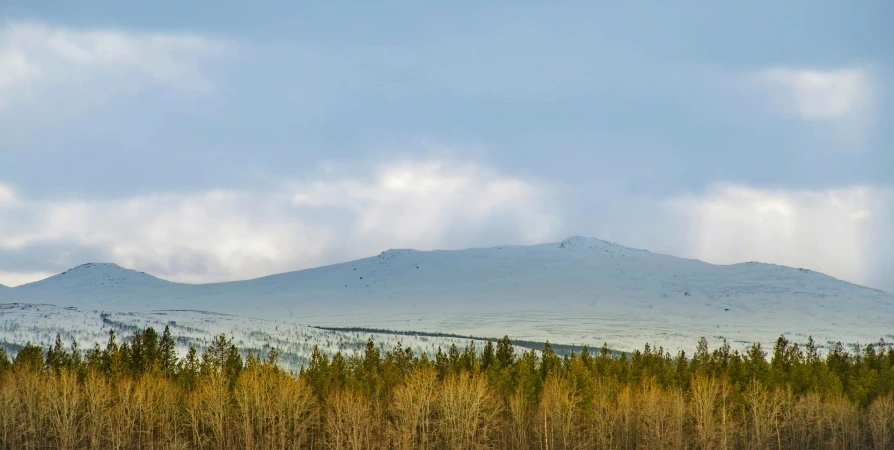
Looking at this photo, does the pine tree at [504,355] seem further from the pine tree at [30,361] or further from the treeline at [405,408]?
the pine tree at [30,361]

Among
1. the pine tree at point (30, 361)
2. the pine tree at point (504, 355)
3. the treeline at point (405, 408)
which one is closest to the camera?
the treeline at point (405, 408)

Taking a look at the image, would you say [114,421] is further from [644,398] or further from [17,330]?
[17,330]

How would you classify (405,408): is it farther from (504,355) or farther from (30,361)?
(30,361)

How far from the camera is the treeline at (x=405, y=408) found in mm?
97250

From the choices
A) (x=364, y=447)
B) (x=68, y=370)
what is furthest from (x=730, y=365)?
(x=68, y=370)

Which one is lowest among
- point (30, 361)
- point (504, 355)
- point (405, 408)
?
point (405, 408)

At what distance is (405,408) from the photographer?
9912 centimetres

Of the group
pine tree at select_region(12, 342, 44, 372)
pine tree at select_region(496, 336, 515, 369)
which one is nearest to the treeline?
pine tree at select_region(12, 342, 44, 372)

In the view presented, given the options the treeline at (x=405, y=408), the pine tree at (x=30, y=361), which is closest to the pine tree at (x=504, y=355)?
the treeline at (x=405, y=408)

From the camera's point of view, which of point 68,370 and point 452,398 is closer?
point 452,398

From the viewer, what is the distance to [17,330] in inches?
7717

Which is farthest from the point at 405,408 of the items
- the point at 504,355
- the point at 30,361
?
the point at 30,361

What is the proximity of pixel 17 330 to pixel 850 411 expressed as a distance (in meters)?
173

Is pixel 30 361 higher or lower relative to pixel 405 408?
higher
